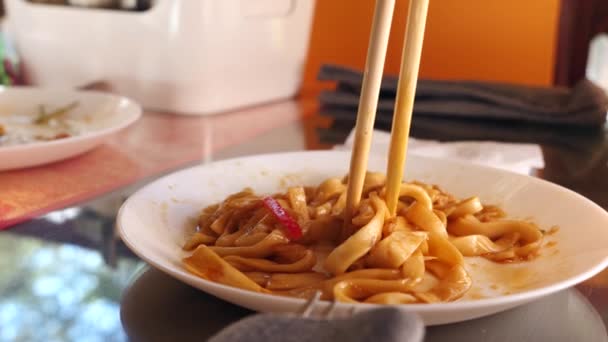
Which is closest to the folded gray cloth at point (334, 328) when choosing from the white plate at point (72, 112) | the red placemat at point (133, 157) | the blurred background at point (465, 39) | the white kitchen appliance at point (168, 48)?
the red placemat at point (133, 157)

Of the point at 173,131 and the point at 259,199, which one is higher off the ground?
the point at 259,199

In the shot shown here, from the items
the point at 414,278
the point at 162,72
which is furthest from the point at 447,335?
the point at 162,72

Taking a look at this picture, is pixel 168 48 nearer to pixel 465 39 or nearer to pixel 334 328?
pixel 465 39

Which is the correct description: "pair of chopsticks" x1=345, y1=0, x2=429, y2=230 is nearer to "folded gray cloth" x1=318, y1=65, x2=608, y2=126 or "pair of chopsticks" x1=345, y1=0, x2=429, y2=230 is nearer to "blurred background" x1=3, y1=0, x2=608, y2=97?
"folded gray cloth" x1=318, y1=65, x2=608, y2=126

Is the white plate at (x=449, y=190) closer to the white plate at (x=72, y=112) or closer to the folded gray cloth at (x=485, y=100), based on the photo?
the white plate at (x=72, y=112)

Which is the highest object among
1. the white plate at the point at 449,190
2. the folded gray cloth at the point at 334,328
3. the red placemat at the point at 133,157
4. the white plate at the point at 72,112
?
the folded gray cloth at the point at 334,328

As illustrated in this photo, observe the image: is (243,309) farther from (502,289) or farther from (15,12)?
(15,12)

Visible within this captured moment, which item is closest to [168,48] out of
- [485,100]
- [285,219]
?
[485,100]
